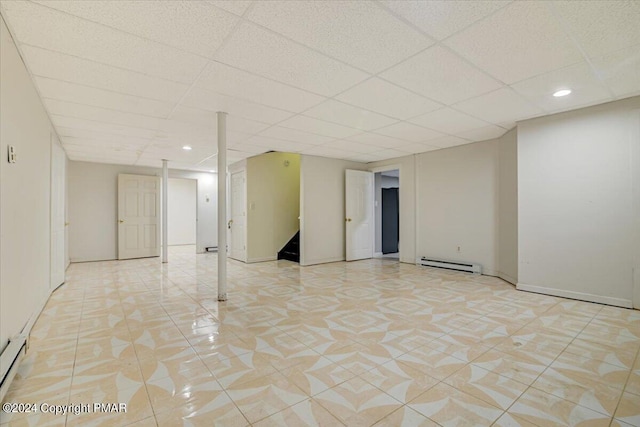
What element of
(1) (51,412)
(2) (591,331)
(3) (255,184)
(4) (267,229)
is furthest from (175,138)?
(2) (591,331)

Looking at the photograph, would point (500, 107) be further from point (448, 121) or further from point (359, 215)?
point (359, 215)

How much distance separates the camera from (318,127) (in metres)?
4.51

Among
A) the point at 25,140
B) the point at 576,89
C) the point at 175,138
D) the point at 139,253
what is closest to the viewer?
the point at 25,140

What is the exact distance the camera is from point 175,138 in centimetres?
508

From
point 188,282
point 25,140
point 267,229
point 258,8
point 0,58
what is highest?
A: point 258,8

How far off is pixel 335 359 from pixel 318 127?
332 cm

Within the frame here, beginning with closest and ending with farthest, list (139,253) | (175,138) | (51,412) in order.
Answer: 1. (51,412)
2. (175,138)
3. (139,253)

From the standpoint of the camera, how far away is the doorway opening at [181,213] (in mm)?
11273

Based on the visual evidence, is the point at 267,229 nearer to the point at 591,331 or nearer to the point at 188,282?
the point at 188,282

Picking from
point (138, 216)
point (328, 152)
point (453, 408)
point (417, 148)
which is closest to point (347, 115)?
point (328, 152)

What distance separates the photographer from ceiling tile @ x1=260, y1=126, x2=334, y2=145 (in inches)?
183

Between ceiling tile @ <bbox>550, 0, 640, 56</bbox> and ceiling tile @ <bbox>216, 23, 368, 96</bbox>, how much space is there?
1.53 meters

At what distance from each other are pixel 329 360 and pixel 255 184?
5515 millimetres

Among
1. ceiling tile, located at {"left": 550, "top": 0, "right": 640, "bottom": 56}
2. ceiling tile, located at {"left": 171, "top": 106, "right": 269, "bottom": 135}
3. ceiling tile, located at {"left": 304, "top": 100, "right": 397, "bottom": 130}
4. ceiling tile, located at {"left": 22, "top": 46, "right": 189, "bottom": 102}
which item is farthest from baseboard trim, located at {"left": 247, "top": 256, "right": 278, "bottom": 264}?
ceiling tile, located at {"left": 550, "top": 0, "right": 640, "bottom": 56}
